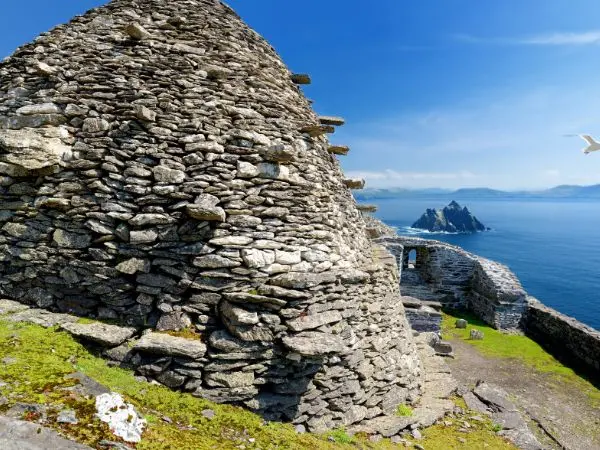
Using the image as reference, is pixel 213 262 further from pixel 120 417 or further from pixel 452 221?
pixel 452 221

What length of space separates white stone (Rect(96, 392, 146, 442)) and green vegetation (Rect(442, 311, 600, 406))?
696 inches

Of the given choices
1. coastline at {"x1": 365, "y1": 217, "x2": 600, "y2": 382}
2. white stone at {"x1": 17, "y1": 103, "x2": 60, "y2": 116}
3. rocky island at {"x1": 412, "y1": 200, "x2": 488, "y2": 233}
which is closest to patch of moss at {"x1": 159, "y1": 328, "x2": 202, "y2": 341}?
white stone at {"x1": 17, "y1": 103, "x2": 60, "y2": 116}

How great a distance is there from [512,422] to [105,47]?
16071 mm

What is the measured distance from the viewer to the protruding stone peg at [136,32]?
350 inches

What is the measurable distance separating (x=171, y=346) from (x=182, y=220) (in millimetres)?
2641

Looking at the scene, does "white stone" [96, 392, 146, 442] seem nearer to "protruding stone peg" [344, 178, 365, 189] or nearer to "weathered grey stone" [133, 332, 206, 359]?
"weathered grey stone" [133, 332, 206, 359]

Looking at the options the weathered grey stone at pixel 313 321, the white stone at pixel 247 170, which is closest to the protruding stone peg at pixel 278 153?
the white stone at pixel 247 170

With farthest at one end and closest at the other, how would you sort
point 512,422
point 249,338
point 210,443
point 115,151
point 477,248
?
point 477,248
point 512,422
point 115,151
point 249,338
point 210,443

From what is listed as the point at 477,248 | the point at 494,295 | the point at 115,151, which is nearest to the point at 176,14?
the point at 115,151

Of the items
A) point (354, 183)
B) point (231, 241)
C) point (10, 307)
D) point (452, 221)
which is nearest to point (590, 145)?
point (354, 183)

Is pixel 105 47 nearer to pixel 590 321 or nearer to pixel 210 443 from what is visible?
pixel 210 443

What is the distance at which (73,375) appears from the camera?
606 cm

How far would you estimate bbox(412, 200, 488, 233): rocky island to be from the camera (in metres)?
134

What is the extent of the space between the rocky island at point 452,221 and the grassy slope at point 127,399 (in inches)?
5427
